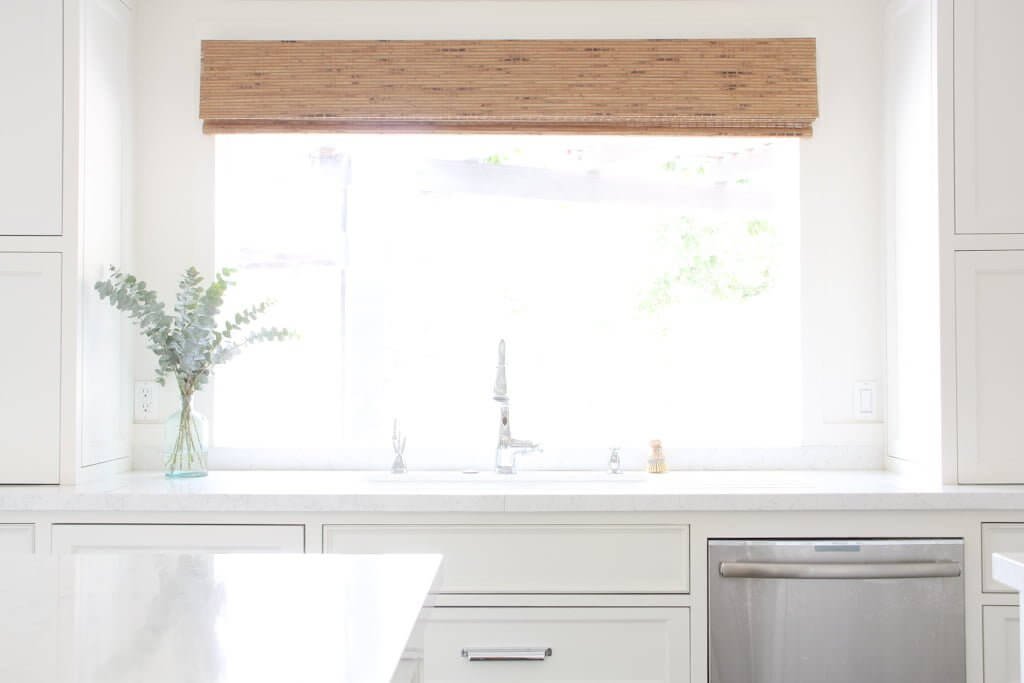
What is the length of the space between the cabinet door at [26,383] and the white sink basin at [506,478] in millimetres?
887

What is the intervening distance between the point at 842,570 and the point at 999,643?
0.43 meters

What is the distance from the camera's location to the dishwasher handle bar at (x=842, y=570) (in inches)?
92.6

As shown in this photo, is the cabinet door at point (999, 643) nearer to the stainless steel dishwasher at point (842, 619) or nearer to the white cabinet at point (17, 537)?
the stainless steel dishwasher at point (842, 619)

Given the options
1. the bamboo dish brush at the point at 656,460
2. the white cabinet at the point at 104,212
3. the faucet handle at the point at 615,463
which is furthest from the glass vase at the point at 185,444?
the bamboo dish brush at the point at 656,460

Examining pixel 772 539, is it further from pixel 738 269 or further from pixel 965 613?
pixel 738 269

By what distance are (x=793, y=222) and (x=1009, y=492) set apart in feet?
3.50

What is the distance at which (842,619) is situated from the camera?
7.74ft

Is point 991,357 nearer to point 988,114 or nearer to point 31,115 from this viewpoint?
point 988,114

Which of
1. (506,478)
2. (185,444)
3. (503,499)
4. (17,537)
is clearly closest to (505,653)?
(503,499)

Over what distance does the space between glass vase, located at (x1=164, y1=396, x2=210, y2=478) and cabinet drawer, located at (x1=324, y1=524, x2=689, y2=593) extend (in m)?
0.65

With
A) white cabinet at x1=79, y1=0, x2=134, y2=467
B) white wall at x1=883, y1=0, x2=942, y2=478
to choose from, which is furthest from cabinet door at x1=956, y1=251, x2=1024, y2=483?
white cabinet at x1=79, y1=0, x2=134, y2=467

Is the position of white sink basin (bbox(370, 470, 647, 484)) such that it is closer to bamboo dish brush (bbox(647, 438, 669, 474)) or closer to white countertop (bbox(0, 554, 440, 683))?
bamboo dish brush (bbox(647, 438, 669, 474))

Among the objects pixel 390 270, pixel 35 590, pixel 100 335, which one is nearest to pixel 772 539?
pixel 390 270

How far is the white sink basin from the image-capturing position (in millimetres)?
2846
